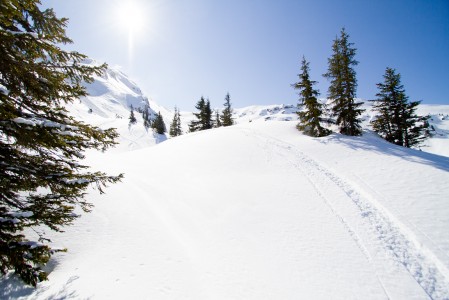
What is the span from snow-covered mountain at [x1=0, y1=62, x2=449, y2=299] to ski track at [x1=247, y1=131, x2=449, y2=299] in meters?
0.04

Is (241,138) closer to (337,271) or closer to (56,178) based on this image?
(337,271)

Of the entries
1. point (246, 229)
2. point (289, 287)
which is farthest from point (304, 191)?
point (289, 287)

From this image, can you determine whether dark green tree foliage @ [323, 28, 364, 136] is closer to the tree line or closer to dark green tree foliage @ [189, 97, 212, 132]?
the tree line

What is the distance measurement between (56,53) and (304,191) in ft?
40.9

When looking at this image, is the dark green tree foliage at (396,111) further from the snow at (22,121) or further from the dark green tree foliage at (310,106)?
the snow at (22,121)

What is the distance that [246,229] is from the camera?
373 inches

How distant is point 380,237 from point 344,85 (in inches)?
826

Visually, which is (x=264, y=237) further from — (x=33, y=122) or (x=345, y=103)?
(x=345, y=103)

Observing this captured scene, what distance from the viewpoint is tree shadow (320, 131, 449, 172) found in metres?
16.4

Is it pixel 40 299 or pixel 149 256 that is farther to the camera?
pixel 149 256

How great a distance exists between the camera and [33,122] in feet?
13.4

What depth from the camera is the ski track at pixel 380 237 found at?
22.0 ft

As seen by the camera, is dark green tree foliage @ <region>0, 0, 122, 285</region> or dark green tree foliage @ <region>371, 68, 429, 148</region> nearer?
dark green tree foliage @ <region>0, 0, 122, 285</region>

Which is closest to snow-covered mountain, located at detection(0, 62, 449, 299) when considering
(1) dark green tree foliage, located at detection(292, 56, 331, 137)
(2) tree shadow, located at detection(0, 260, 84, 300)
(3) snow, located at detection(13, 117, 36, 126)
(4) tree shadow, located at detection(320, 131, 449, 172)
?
(2) tree shadow, located at detection(0, 260, 84, 300)
